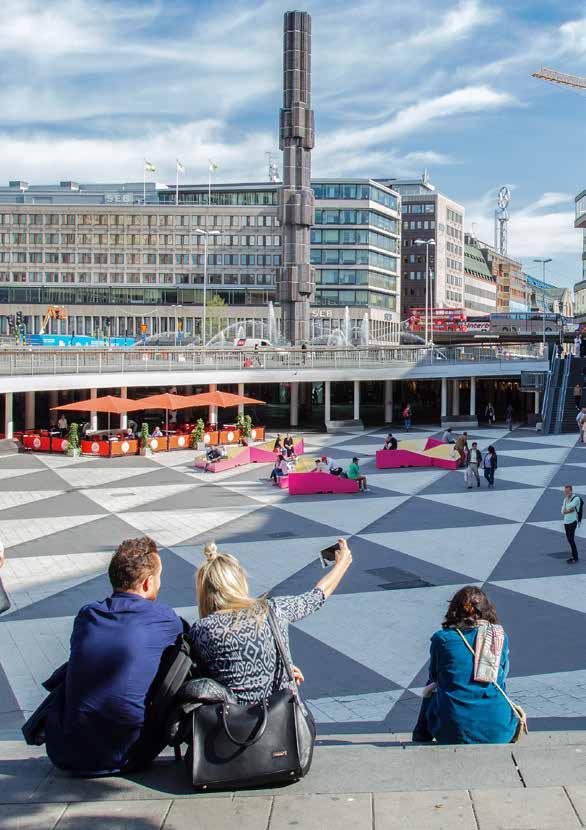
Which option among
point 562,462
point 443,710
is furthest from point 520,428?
point 443,710

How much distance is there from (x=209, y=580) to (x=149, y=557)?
425 millimetres

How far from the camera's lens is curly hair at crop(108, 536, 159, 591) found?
4984 millimetres

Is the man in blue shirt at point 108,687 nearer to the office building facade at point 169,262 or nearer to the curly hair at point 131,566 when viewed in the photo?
the curly hair at point 131,566

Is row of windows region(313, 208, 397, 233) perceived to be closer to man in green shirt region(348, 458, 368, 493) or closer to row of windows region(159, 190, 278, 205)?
row of windows region(159, 190, 278, 205)

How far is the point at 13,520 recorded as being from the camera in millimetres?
22391

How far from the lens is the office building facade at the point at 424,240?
131625 millimetres

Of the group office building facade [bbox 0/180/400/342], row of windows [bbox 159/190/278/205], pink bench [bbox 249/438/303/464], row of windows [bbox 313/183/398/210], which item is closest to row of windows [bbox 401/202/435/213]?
office building facade [bbox 0/180/400/342]

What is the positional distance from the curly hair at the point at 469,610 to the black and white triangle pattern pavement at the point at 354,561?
13.7 feet

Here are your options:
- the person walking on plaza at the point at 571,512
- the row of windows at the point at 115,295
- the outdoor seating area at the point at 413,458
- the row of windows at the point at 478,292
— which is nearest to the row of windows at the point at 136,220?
the row of windows at the point at 115,295

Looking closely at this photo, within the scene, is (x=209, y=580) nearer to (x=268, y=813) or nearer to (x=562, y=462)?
(x=268, y=813)

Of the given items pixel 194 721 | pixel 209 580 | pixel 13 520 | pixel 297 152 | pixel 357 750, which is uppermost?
pixel 297 152

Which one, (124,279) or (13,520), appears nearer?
(13,520)

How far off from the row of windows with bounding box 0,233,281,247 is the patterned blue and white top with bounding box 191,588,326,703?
4120 inches

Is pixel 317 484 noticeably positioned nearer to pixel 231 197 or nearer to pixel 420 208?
pixel 231 197
